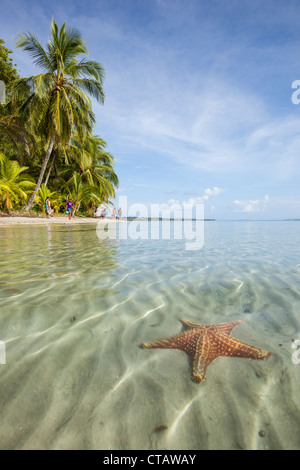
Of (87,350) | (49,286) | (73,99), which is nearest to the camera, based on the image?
(87,350)

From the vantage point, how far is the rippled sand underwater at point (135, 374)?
118cm

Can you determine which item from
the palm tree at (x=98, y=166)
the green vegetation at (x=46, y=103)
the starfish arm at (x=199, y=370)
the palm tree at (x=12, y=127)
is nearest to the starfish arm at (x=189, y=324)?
the starfish arm at (x=199, y=370)

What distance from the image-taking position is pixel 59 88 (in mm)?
18141

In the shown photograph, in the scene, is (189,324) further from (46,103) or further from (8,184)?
(46,103)

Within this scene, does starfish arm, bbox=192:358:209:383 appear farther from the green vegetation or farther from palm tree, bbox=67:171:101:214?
palm tree, bbox=67:171:101:214

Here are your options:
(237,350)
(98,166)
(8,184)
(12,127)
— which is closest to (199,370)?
(237,350)

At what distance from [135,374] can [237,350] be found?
772 mm

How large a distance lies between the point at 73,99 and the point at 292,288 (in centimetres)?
2098

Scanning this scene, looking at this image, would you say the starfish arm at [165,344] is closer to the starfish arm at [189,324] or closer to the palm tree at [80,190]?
the starfish arm at [189,324]
